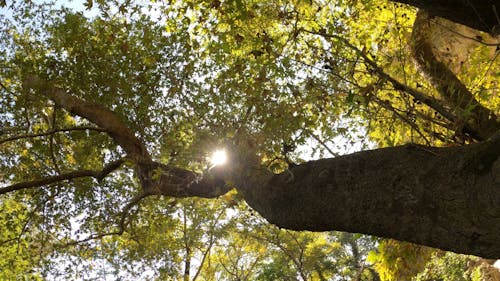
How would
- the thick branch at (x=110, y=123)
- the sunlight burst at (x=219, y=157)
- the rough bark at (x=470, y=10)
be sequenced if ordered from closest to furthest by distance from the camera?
the rough bark at (x=470, y=10) → the sunlight burst at (x=219, y=157) → the thick branch at (x=110, y=123)

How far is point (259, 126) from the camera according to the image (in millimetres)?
7438

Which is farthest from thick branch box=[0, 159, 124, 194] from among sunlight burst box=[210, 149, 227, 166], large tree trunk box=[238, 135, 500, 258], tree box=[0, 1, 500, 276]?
large tree trunk box=[238, 135, 500, 258]

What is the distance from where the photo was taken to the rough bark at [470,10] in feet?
11.7

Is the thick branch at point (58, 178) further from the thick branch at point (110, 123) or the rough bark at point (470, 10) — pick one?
the rough bark at point (470, 10)

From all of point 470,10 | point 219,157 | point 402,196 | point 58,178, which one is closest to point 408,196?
point 402,196

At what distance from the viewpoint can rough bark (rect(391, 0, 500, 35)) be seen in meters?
3.57

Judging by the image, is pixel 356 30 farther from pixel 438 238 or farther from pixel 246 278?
pixel 246 278

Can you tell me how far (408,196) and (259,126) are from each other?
439 cm

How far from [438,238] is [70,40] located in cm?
823

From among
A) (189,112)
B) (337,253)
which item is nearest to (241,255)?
(337,253)

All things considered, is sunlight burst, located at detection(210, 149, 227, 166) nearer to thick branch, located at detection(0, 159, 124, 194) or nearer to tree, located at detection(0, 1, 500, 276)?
tree, located at detection(0, 1, 500, 276)

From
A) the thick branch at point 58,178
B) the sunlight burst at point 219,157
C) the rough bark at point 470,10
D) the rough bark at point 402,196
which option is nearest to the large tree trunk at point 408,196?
the rough bark at point 402,196

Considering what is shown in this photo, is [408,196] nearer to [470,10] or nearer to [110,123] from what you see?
[470,10]

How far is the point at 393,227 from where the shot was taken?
3354 millimetres
